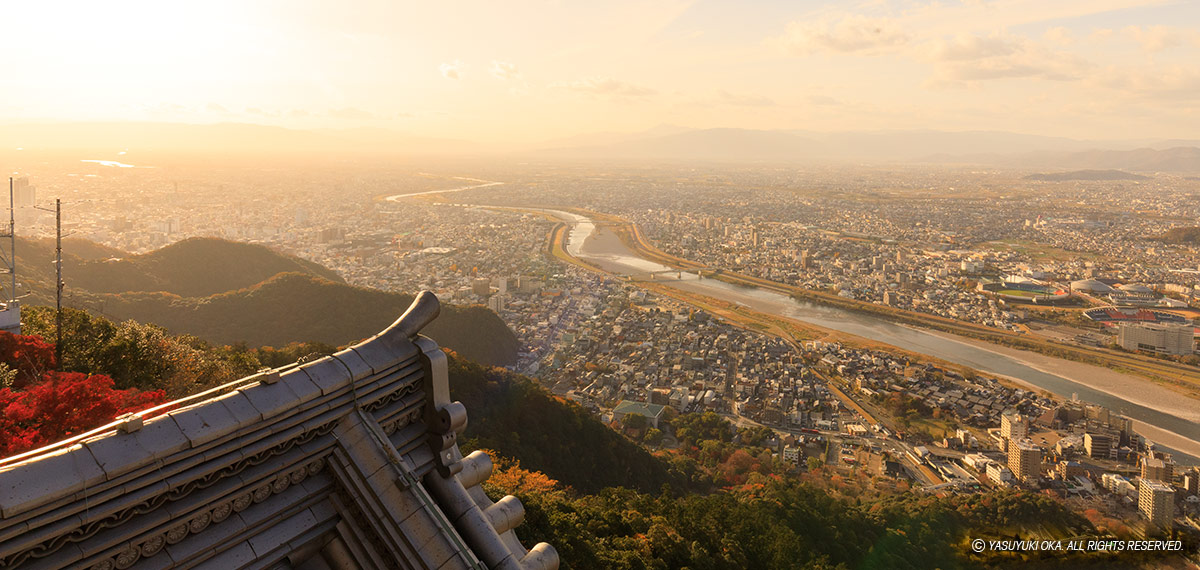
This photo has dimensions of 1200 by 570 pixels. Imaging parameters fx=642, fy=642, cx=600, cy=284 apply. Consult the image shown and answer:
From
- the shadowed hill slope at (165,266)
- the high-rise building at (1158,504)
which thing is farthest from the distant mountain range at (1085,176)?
the shadowed hill slope at (165,266)

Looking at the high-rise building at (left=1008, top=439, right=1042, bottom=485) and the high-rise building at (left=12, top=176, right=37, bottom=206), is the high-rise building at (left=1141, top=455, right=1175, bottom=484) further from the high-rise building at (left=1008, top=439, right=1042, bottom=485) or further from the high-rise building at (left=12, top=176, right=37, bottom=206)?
the high-rise building at (left=12, top=176, right=37, bottom=206)

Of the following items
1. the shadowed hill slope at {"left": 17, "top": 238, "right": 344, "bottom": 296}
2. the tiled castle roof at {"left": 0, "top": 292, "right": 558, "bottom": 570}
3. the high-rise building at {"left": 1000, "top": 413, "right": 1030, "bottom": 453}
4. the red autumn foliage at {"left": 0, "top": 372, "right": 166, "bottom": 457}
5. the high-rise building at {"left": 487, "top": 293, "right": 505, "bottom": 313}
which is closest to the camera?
the tiled castle roof at {"left": 0, "top": 292, "right": 558, "bottom": 570}

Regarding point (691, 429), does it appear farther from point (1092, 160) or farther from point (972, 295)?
point (1092, 160)

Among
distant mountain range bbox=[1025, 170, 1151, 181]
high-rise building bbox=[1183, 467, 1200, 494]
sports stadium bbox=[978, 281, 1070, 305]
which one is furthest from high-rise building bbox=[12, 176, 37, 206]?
distant mountain range bbox=[1025, 170, 1151, 181]

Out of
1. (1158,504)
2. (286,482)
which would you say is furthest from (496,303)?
(286,482)

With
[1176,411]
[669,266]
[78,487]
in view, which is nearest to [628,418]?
[78,487]

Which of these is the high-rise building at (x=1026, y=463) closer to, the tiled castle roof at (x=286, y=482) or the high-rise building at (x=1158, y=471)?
the high-rise building at (x=1158, y=471)
